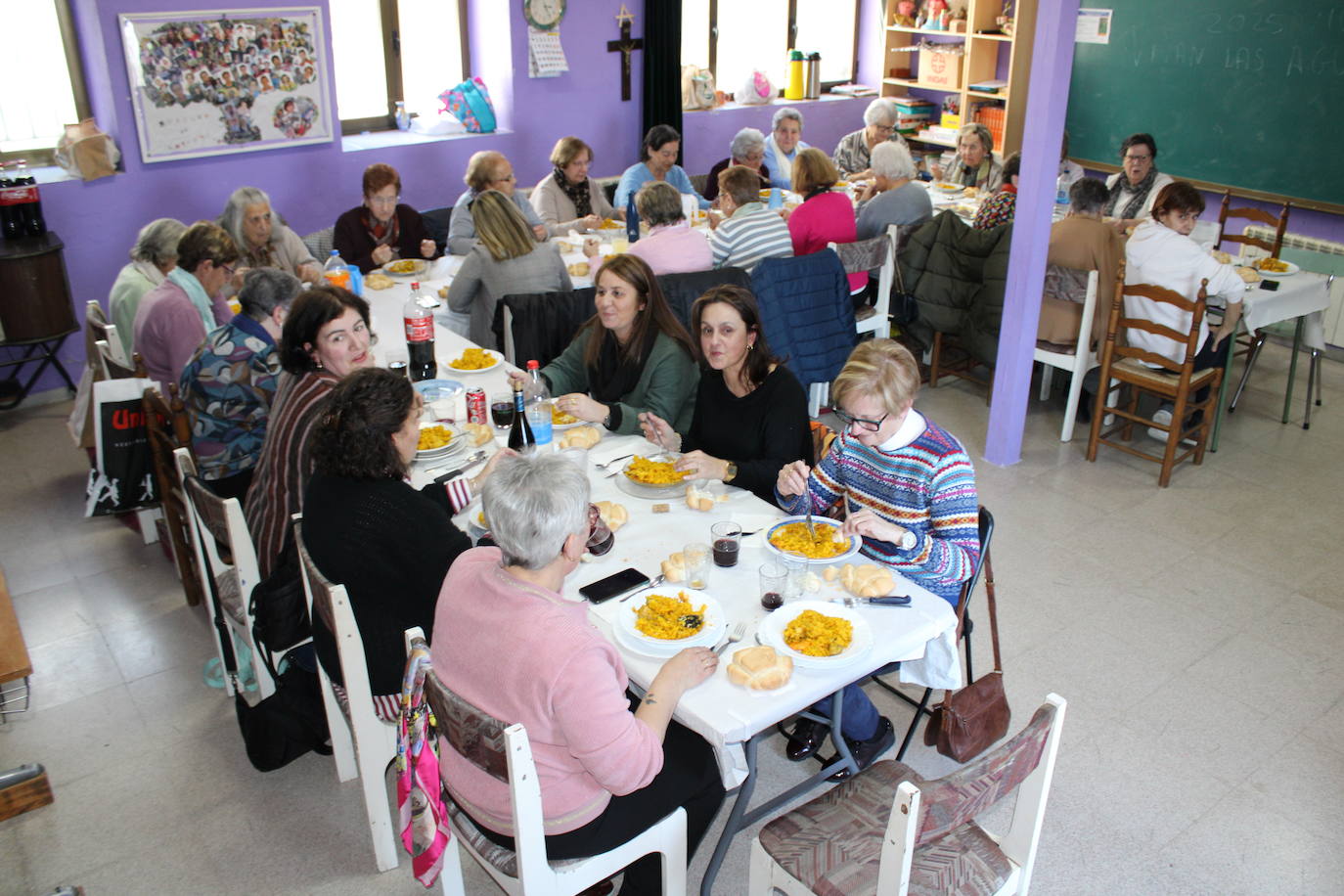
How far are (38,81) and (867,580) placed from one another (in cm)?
543

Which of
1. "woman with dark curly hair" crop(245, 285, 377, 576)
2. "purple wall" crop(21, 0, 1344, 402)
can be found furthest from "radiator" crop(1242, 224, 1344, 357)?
"woman with dark curly hair" crop(245, 285, 377, 576)

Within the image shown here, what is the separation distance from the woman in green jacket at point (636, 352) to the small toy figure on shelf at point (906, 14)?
19.6 feet

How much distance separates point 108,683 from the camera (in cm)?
354

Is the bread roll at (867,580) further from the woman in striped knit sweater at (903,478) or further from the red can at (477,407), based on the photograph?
the red can at (477,407)

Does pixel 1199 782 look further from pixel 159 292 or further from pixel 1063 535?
pixel 159 292

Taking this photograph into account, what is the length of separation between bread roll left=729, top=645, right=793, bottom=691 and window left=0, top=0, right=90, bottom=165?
17.4 feet

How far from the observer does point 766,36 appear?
28.4ft

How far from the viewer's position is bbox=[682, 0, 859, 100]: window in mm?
8266

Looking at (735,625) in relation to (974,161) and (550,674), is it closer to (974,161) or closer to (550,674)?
(550,674)

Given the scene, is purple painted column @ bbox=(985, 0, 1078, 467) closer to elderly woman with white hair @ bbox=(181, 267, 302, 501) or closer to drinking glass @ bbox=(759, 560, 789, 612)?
drinking glass @ bbox=(759, 560, 789, 612)

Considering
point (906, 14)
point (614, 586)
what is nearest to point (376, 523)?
point (614, 586)

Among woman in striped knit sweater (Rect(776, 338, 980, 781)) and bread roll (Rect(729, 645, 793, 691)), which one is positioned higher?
woman in striped knit sweater (Rect(776, 338, 980, 781))

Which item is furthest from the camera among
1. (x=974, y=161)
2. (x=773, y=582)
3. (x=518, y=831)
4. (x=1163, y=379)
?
(x=974, y=161)

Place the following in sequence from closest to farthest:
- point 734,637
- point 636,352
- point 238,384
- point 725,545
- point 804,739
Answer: point 734,637
point 725,545
point 804,739
point 238,384
point 636,352
